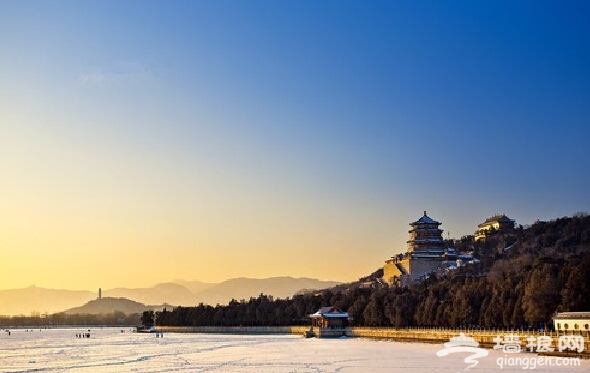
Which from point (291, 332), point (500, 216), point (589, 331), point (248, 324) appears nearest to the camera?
point (589, 331)

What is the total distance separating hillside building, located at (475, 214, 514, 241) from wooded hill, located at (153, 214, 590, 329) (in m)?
1.96

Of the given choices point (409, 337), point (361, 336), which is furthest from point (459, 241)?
point (409, 337)

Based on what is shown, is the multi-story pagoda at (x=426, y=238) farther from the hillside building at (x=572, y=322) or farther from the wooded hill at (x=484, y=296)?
the hillside building at (x=572, y=322)

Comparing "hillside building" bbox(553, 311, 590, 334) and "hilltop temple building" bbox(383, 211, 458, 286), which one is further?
"hilltop temple building" bbox(383, 211, 458, 286)

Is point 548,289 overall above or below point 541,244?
below

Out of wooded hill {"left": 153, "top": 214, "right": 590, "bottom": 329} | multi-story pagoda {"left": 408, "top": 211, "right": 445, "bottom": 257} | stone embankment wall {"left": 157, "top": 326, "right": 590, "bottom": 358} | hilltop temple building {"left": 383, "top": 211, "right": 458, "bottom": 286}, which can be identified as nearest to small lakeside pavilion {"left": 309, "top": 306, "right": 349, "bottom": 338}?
stone embankment wall {"left": 157, "top": 326, "right": 590, "bottom": 358}

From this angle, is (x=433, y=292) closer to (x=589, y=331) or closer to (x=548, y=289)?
(x=548, y=289)

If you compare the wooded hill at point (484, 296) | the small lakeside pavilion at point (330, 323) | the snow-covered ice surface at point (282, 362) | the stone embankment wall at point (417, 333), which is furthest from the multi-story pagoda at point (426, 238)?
the snow-covered ice surface at point (282, 362)

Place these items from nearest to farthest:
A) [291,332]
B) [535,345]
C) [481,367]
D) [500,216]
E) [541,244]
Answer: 1. [481,367]
2. [535,345]
3. [291,332]
4. [541,244]
5. [500,216]

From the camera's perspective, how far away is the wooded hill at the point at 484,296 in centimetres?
6806

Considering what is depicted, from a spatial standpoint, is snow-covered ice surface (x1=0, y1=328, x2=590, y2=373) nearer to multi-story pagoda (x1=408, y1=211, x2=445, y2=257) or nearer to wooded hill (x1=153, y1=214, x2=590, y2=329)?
wooded hill (x1=153, y1=214, x2=590, y2=329)

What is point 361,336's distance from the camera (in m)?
101

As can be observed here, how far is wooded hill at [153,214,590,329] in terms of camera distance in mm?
68062

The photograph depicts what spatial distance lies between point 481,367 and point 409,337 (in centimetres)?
4104
